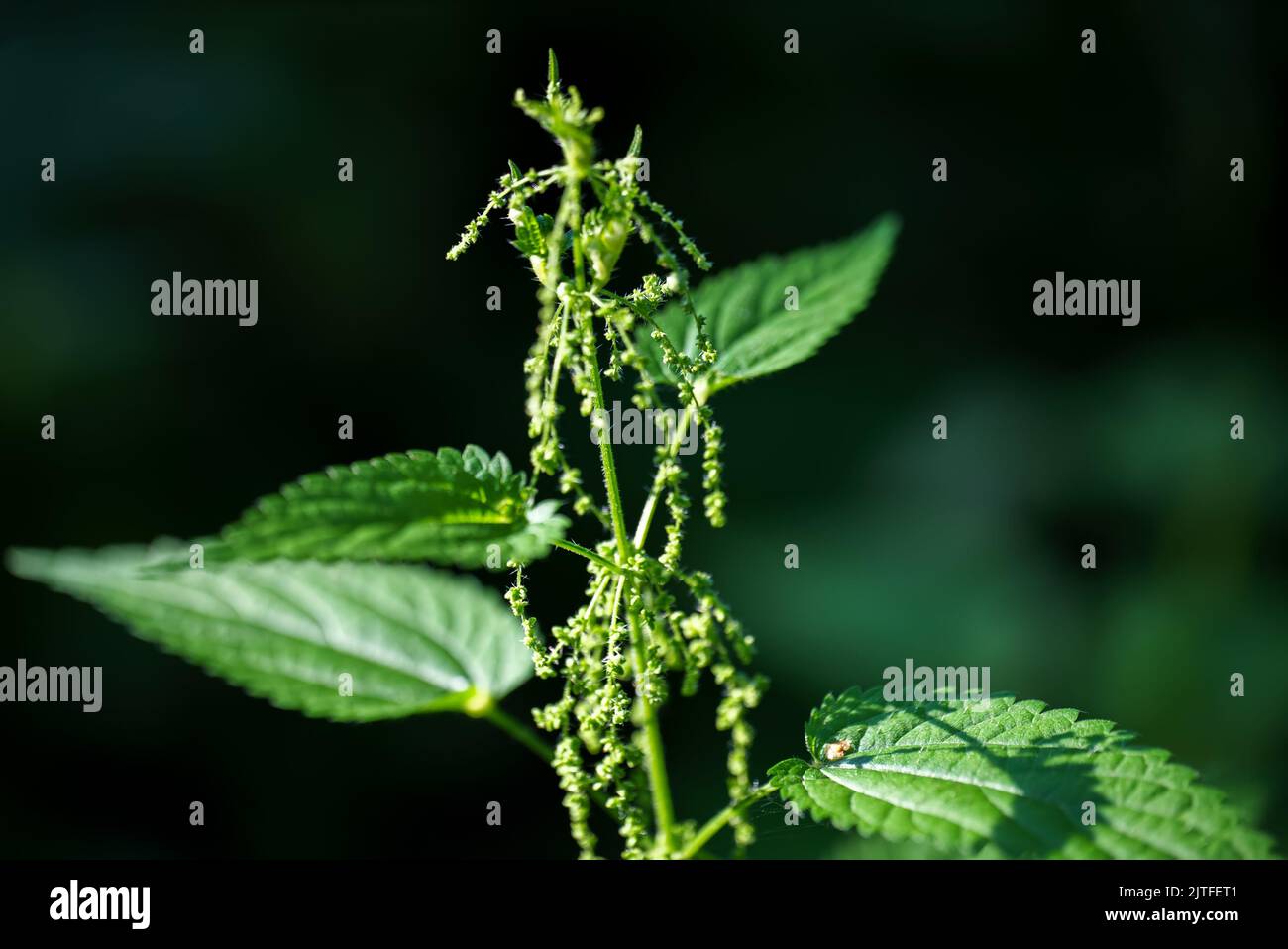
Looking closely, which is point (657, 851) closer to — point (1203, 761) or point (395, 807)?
point (395, 807)

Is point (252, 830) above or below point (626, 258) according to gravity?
below

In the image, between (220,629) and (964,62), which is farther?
(964,62)

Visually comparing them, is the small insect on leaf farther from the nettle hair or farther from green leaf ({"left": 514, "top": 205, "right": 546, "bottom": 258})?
green leaf ({"left": 514, "top": 205, "right": 546, "bottom": 258})

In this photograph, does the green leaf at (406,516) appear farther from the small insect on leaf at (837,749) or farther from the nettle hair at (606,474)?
the small insect on leaf at (837,749)

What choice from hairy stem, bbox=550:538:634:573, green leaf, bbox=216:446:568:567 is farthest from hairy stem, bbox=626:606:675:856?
green leaf, bbox=216:446:568:567

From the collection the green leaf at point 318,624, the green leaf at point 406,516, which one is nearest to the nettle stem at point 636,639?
the green leaf at point 406,516
